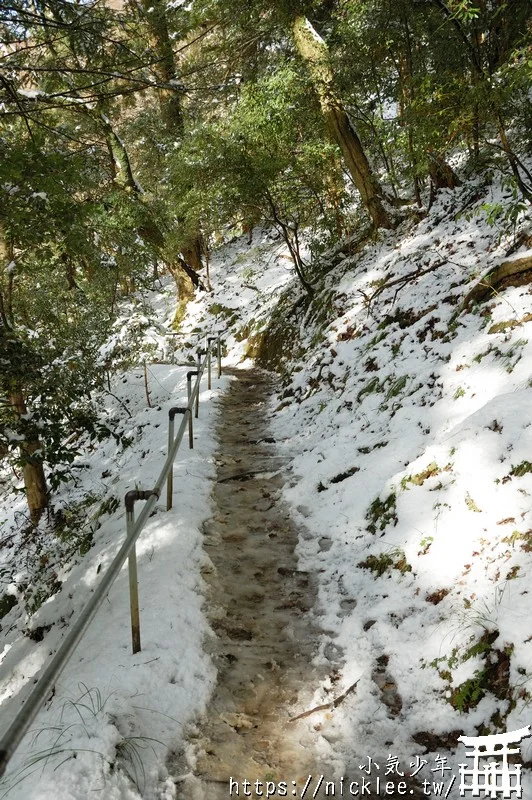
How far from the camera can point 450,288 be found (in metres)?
7.46

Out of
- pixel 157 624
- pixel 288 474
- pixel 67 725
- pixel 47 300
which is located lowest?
pixel 288 474

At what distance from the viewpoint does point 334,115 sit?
36.5 ft

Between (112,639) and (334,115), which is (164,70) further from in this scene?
(112,639)

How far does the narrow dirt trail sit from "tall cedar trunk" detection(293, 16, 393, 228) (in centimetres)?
838

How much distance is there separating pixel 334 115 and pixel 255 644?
11430mm

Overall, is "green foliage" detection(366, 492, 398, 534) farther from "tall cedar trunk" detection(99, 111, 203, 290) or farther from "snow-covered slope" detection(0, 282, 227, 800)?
"tall cedar trunk" detection(99, 111, 203, 290)

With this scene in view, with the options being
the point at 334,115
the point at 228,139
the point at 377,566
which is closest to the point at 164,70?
the point at 228,139

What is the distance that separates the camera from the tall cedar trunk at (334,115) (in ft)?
35.2

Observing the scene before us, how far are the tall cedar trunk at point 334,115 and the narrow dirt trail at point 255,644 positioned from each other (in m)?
8.38

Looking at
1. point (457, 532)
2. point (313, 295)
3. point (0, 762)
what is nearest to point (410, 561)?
point (457, 532)

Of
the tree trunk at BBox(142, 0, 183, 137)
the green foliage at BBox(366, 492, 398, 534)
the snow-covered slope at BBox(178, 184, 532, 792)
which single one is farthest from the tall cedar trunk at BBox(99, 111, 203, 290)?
the green foliage at BBox(366, 492, 398, 534)

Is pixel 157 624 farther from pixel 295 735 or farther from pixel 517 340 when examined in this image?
pixel 517 340

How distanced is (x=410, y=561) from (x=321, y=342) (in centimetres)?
718

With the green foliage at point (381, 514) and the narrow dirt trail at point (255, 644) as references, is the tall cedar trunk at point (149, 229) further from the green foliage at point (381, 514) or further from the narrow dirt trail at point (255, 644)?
the green foliage at point (381, 514)
